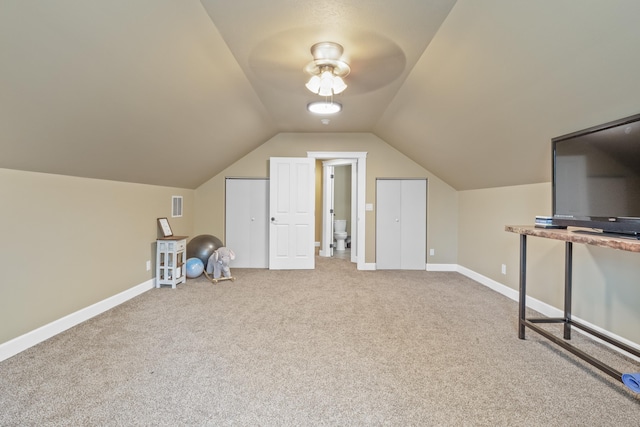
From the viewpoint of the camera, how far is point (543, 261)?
3254mm

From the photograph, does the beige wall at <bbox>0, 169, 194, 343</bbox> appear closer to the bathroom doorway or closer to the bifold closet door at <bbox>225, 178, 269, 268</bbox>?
the bifold closet door at <bbox>225, 178, 269, 268</bbox>

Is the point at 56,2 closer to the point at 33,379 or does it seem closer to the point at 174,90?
the point at 174,90

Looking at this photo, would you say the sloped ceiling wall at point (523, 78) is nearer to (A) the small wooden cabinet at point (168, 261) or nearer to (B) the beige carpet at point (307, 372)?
(B) the beige carpet at point (307, 372)

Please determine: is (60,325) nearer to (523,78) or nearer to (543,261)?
(523,78)

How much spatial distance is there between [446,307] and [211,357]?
260 cm

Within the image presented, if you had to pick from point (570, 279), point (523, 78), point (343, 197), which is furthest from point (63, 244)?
point (343, 197)

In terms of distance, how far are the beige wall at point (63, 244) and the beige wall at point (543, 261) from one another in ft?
15.8

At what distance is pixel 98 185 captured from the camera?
3.13 m

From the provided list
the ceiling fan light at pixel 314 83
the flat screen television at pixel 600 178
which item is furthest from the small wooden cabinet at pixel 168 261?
the flat screen television at pixel 600 178

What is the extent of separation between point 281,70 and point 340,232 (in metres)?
5.19

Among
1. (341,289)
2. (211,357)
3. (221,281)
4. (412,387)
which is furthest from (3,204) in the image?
(341,289)

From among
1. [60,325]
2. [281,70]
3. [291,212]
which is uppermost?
[281,70]

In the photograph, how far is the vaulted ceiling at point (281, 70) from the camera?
163 cm

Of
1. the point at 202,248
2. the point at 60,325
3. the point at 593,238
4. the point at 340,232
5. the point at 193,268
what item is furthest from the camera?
the point at 340,232
